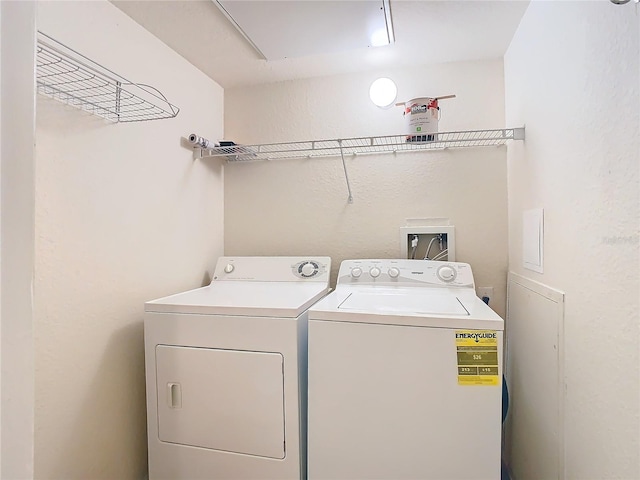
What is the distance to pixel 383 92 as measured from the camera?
1.85m

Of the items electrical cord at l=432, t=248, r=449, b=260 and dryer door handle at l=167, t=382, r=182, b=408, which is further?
electrical cord at l=432, t=248, r=449, b=260

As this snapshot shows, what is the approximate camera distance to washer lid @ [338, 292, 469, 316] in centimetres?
121

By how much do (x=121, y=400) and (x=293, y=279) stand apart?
95 cm

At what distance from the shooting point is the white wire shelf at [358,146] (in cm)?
177

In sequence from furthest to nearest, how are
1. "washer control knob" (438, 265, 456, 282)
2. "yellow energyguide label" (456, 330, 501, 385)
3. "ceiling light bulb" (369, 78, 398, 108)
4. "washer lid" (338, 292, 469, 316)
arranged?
"ceiling light bulb" (369, 78, 398, 108) < "washer control knob" (438, 265, 456, 282) < "washer lid" (338, 292, 469, 316) < "yellow energyguide label" (456, 330, 501, 385)

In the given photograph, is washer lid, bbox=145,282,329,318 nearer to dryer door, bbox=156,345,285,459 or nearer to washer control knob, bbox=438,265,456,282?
dryer door, bbox=156,345,285,459

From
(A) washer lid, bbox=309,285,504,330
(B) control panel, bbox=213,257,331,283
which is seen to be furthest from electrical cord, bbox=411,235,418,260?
(B) control panel, bbox=213,257,331,283

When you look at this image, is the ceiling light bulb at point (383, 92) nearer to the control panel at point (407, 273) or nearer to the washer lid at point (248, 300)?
the control panel at point (407, 273)

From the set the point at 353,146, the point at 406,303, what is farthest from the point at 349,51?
the point at 406,303

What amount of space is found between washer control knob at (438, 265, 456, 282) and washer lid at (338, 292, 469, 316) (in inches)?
7.9

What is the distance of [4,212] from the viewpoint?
1.36ft

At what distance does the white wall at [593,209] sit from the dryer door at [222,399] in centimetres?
95

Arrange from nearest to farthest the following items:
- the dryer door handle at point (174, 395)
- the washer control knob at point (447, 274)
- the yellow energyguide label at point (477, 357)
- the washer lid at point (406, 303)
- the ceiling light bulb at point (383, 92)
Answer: the yellow energyguide label at point (477, 357) < the washer lid at point (406, 303) < the dryer door handle at point (174, 395) < the washer control knob at point (447, 274) < the ceiling light bulb at point (383, 92)

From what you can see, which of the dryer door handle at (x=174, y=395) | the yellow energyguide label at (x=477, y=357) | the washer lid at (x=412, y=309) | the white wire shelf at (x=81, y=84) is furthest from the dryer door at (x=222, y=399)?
the white wire shelf at (x=81, y=84)
